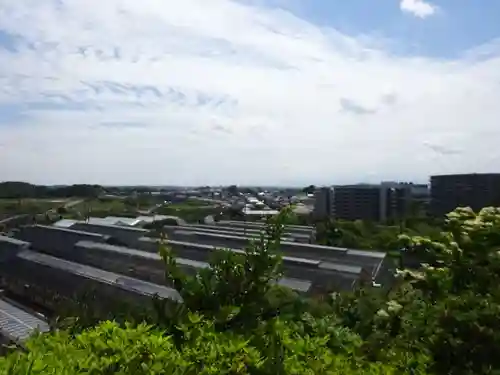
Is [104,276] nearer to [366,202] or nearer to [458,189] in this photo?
[458,189]

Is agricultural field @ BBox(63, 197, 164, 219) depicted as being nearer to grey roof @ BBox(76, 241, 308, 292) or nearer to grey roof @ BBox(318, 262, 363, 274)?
grey roof @ BBox(76, 241, 308, 292)

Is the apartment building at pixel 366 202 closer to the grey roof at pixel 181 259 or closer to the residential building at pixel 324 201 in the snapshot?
the residential building at pixel 324 201

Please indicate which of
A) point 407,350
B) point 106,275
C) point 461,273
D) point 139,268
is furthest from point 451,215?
point 139,268

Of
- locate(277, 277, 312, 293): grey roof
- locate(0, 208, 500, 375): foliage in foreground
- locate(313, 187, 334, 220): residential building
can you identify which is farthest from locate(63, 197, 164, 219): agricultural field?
locate(0, 208, 500, 375): foliage in foreground

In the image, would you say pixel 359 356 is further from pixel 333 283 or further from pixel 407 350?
pixel 333 283

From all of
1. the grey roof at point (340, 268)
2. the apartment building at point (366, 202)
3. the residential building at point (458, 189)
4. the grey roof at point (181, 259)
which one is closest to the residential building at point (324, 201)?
the apartment building at point (366, 202)

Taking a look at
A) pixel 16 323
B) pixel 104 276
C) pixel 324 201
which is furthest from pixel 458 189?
pixel 16 323
